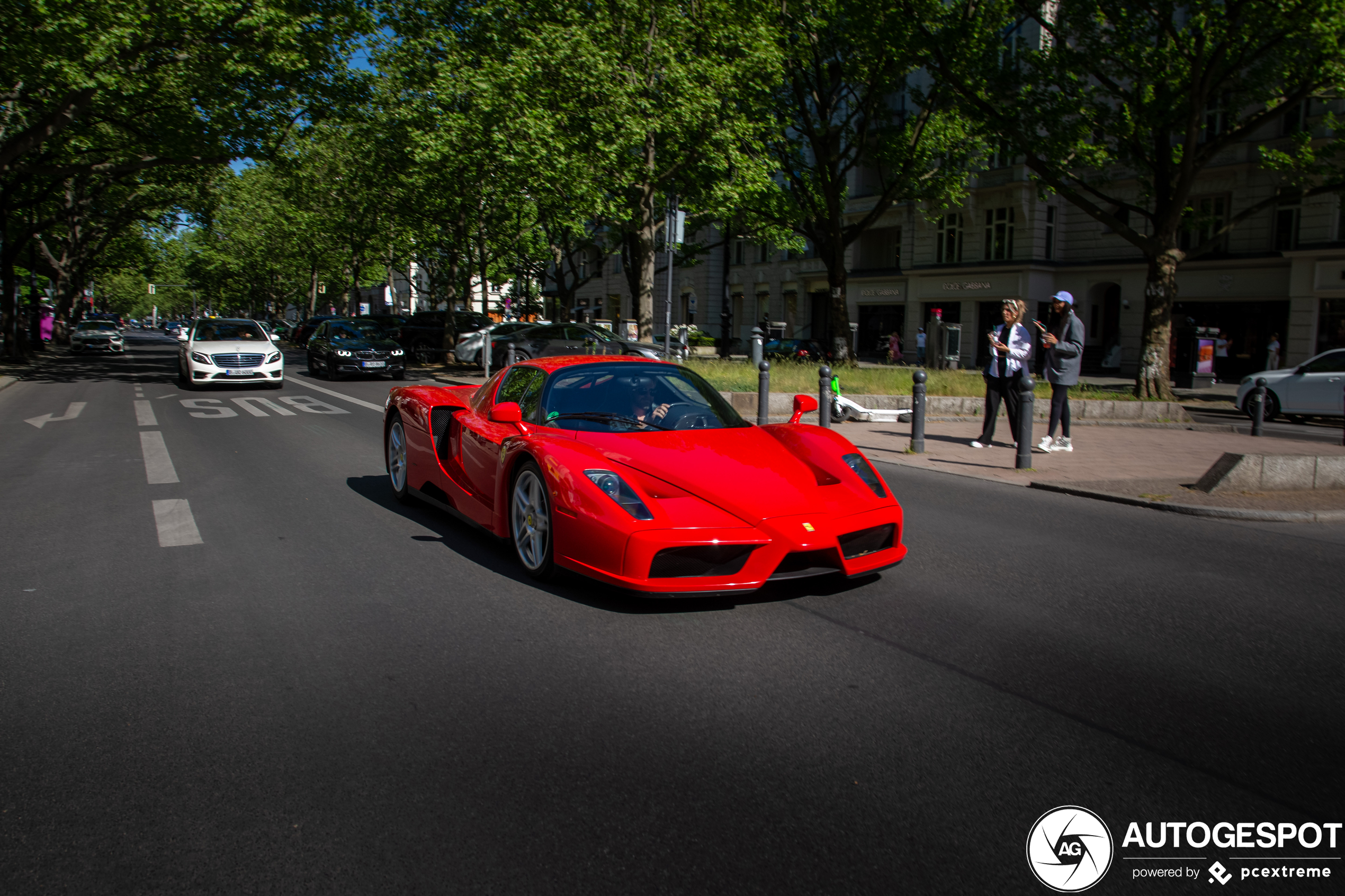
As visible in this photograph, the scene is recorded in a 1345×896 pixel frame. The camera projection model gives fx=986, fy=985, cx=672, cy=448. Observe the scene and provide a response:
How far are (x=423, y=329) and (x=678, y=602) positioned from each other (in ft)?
100

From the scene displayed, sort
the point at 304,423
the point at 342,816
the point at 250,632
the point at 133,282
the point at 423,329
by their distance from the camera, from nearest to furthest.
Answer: the point at 342,816, the point at 250,632, the point at 304,423, the point at 423,329, the point at 133,282

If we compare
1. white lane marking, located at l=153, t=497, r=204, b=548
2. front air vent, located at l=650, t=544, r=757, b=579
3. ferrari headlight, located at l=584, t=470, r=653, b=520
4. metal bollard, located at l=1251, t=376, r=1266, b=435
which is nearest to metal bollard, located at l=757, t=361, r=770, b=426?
metal bollard, located at l=1251, t=376, r=1266, b=435

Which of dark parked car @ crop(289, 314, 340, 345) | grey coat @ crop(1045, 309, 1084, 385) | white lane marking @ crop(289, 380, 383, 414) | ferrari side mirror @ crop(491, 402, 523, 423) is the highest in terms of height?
dark parked car @ crop(289, 314, 340, 345)

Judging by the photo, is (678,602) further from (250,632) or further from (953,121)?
(953,121)

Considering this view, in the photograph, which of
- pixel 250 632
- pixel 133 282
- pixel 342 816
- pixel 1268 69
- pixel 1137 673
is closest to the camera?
pixel 342 816

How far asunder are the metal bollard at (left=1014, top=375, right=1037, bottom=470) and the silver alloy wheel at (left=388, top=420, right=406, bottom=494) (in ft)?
20.9

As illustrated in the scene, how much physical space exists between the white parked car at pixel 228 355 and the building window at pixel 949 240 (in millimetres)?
30801

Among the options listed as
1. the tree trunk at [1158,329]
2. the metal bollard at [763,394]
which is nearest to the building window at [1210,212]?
the tree trunk at [1158,329]

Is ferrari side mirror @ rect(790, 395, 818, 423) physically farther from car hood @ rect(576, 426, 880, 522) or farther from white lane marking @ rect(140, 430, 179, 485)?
white lane marking @ rect(140, 430, 179, 485)

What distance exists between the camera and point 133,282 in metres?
125

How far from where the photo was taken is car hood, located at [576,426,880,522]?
487 cm

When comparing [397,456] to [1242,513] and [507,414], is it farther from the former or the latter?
[1242,513]

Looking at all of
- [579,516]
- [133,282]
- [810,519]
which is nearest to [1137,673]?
[810,519]

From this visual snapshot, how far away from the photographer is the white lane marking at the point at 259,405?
15.7 m
